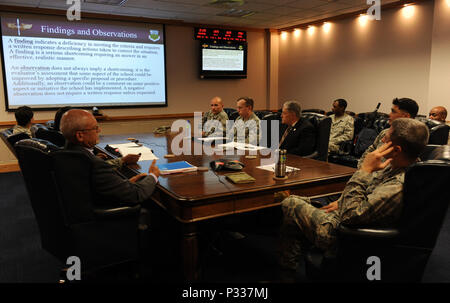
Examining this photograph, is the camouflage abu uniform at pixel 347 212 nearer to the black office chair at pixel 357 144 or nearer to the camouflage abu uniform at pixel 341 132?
the black office chair at pixel 357 144

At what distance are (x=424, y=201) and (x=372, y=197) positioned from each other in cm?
22

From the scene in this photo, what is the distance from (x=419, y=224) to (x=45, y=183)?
1.94 metres

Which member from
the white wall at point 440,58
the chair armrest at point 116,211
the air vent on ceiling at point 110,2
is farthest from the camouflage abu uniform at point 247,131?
the white wall at point 440,58

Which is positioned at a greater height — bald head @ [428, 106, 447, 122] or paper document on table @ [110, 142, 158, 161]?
bald head @ [428, 106, 447, 122]

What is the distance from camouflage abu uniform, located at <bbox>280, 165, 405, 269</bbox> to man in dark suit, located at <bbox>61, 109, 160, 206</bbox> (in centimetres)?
89

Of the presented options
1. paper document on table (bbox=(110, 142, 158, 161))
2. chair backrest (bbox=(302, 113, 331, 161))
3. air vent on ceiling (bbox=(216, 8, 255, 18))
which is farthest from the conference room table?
air vent on ceiling (bbox=(216, 8, 255, 18))

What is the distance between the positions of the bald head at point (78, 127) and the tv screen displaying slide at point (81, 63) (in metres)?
4.79

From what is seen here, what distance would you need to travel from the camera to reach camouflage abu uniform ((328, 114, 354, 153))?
16.3 feet

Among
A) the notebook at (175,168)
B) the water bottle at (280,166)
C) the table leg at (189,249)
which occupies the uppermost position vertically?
the water bottle at (280,166)

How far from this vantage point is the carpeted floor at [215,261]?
2453mm

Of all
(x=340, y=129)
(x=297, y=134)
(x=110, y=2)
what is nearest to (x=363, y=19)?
(x=340, y=129)

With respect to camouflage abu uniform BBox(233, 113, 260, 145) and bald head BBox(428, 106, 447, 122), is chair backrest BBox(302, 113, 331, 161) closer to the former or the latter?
camouflage abu uniform BBox(233, 113, 260, 145)

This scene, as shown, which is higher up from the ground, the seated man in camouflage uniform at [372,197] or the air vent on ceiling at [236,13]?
the air vent on ceiling at [236,13]
